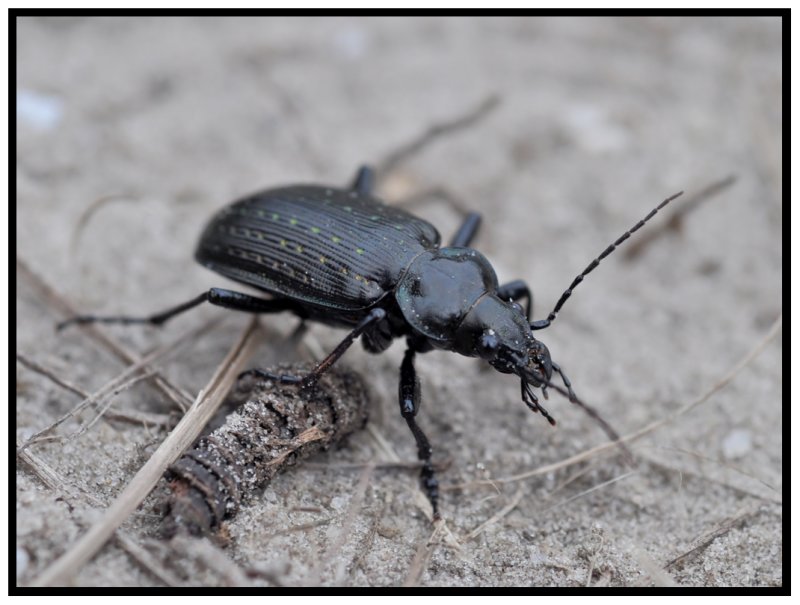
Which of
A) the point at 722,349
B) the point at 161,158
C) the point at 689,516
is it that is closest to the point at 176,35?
the point at 161,158

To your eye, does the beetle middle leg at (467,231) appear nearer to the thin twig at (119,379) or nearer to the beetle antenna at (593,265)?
the beetle antenna at (593,265)

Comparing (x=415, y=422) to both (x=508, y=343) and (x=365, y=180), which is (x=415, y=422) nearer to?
(x=508, y=343)

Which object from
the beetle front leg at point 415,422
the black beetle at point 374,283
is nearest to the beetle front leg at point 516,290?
the black beetle at point 374,283

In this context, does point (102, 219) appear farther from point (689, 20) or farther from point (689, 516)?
point (689, 20)

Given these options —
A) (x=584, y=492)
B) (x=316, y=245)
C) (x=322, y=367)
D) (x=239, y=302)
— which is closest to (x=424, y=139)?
(x=316, y=245)

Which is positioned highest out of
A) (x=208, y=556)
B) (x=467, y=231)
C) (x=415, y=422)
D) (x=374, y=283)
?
(x=467, y=231)

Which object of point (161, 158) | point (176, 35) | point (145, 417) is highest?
point (176, 35)

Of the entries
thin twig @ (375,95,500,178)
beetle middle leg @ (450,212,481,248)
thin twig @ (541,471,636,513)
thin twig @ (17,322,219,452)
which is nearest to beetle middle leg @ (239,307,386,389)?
thin twig @ (17,322,219,452)
